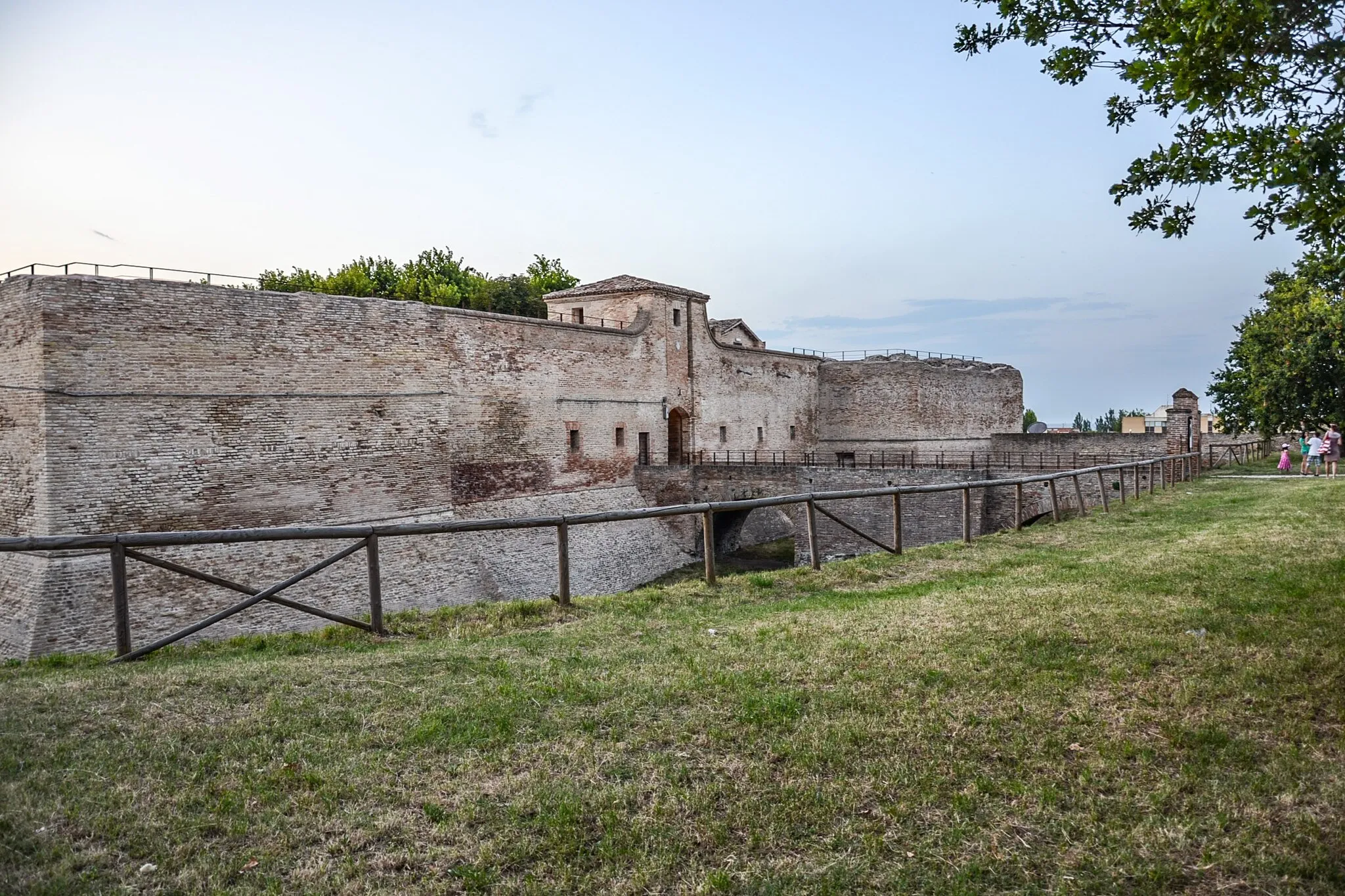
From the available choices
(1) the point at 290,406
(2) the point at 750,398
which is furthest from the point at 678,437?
(1) the point at 290,406

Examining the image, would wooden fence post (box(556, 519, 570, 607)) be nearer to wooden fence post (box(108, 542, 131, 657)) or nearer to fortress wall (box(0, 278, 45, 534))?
wooden fence post (box(108, 542, 131, 657))

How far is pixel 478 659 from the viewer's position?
564cm

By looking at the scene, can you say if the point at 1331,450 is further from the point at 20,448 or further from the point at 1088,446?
the point at 20,448

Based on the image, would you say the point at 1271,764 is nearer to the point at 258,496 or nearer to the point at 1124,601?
the point at 1124,601

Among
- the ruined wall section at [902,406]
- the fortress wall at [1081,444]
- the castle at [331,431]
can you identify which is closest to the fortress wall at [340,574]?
the castle at [331,431]

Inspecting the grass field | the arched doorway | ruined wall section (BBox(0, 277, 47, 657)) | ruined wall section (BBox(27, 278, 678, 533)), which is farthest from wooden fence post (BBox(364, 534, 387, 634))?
the arched doorway

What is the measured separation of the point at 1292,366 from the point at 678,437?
18.5m

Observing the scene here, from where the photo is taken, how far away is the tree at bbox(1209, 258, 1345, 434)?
2262 cm

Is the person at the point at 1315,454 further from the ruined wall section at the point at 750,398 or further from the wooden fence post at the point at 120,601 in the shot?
the wooden fence post at the point at 120,601

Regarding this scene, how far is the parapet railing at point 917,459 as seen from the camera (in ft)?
84.1

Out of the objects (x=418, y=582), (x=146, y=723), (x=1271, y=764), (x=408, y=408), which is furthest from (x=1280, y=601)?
(x=408, y=408)

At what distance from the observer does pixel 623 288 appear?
27953mm

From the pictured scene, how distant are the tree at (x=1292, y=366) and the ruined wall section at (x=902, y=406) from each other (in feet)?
35.8

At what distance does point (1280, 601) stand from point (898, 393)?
29.5 meters
